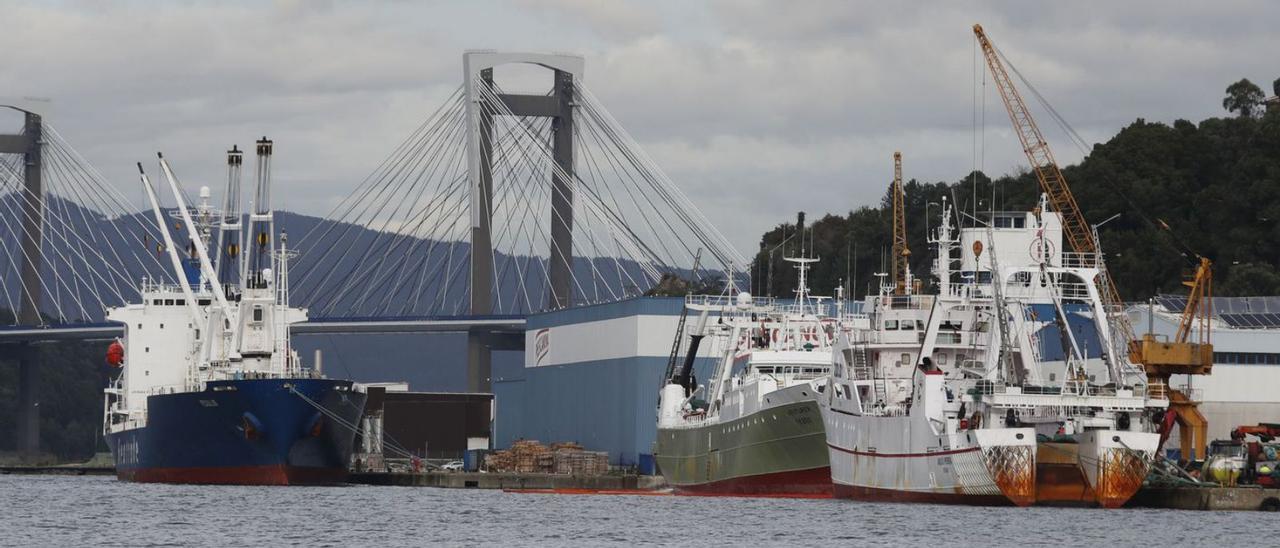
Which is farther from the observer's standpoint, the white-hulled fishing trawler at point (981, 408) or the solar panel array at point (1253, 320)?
the solar panel array at point (1253, 320)

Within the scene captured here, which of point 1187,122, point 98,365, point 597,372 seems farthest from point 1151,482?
point 98,365

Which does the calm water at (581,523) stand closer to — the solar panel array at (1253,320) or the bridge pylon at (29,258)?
the solar panel array at (1253,320)

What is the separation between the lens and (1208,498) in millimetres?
59062

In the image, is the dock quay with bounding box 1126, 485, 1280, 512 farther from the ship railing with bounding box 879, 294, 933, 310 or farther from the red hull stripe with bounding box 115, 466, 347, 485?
the red hull stripe with bounding box 115, 466, 347, 485

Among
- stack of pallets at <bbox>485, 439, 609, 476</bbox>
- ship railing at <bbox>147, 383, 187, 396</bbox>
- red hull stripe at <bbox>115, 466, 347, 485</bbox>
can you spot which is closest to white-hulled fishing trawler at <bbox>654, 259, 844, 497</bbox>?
stack of pallets at <bbox>485, 439, 609, 476</bbox>

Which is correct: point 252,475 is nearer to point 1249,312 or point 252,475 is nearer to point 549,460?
point 549,460

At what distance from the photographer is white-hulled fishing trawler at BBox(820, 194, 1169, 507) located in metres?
55.3

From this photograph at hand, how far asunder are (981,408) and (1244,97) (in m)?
79.5

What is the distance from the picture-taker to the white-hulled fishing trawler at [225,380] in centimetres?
7750

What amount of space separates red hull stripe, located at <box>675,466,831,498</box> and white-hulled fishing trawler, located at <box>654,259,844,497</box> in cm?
3

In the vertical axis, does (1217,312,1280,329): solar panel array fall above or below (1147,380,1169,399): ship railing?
above

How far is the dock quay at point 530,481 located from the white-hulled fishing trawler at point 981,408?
21312mm

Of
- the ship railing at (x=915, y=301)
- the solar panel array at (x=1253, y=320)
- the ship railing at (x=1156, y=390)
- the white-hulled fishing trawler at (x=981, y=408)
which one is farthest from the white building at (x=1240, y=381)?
the ship railing at (x=1156, y=390)

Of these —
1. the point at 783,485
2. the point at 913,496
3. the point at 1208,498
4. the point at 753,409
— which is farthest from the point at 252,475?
the point at 1208,498
